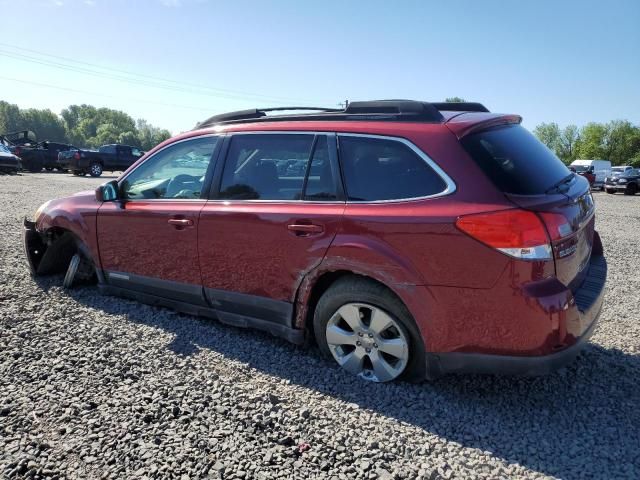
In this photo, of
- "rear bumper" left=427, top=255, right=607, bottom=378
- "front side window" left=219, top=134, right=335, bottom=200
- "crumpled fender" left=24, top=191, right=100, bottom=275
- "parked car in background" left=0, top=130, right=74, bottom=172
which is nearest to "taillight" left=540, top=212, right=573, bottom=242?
"rear bumper" left=427, top=255, right=607, bottom=378

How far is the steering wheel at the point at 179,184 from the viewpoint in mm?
3898

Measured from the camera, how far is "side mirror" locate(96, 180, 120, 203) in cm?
427

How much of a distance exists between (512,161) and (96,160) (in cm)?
2696

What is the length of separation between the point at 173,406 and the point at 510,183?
7.74 feet

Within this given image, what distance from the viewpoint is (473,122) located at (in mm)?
2867

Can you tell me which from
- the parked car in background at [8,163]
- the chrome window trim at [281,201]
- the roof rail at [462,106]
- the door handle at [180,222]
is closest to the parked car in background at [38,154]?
the parked car in background at [8,163]

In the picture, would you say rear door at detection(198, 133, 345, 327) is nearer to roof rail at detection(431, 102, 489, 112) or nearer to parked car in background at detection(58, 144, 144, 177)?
roof rail at detection(431, 102, 489, 112)

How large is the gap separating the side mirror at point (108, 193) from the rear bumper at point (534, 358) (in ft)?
10.4

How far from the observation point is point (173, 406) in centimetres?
277

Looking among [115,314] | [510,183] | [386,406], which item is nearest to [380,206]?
[510,183]

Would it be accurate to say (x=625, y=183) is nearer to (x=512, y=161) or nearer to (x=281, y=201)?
(x=512, y=161)

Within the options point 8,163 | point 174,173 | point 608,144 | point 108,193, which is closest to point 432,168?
point 174,173

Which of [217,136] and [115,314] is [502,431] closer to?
[217,136]

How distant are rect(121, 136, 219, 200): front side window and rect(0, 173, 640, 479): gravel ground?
3.82 feet
